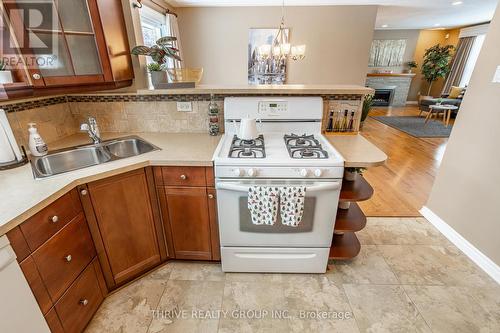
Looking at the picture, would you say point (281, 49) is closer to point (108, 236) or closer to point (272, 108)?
point (272, 108)

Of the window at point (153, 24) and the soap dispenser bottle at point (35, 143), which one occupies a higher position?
the window at point (153, 24)

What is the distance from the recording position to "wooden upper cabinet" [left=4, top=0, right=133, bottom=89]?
3.97ft

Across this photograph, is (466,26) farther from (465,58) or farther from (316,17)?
(316,17)

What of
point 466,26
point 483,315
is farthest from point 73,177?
point 466,26

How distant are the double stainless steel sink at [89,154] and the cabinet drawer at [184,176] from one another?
241 millimetres

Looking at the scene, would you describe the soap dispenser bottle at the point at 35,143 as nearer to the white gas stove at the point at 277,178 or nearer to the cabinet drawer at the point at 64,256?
the cabinet drawer at the point at 64,256

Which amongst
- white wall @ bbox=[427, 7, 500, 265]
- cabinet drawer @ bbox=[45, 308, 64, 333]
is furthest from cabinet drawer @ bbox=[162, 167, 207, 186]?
white wall @ bbox=[427, 7, 500, 265]

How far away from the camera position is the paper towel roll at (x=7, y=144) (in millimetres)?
1291

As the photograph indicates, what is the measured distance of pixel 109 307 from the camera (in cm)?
149

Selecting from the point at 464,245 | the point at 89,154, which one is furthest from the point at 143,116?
the point at 464,245

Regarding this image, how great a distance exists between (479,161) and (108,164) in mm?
2571

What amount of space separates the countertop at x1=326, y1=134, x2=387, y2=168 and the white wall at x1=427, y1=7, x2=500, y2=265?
2.90 ft

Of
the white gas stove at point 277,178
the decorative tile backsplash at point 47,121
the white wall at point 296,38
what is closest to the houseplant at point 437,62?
the white wall at point 296,38

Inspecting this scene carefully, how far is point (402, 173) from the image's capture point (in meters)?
3.30
